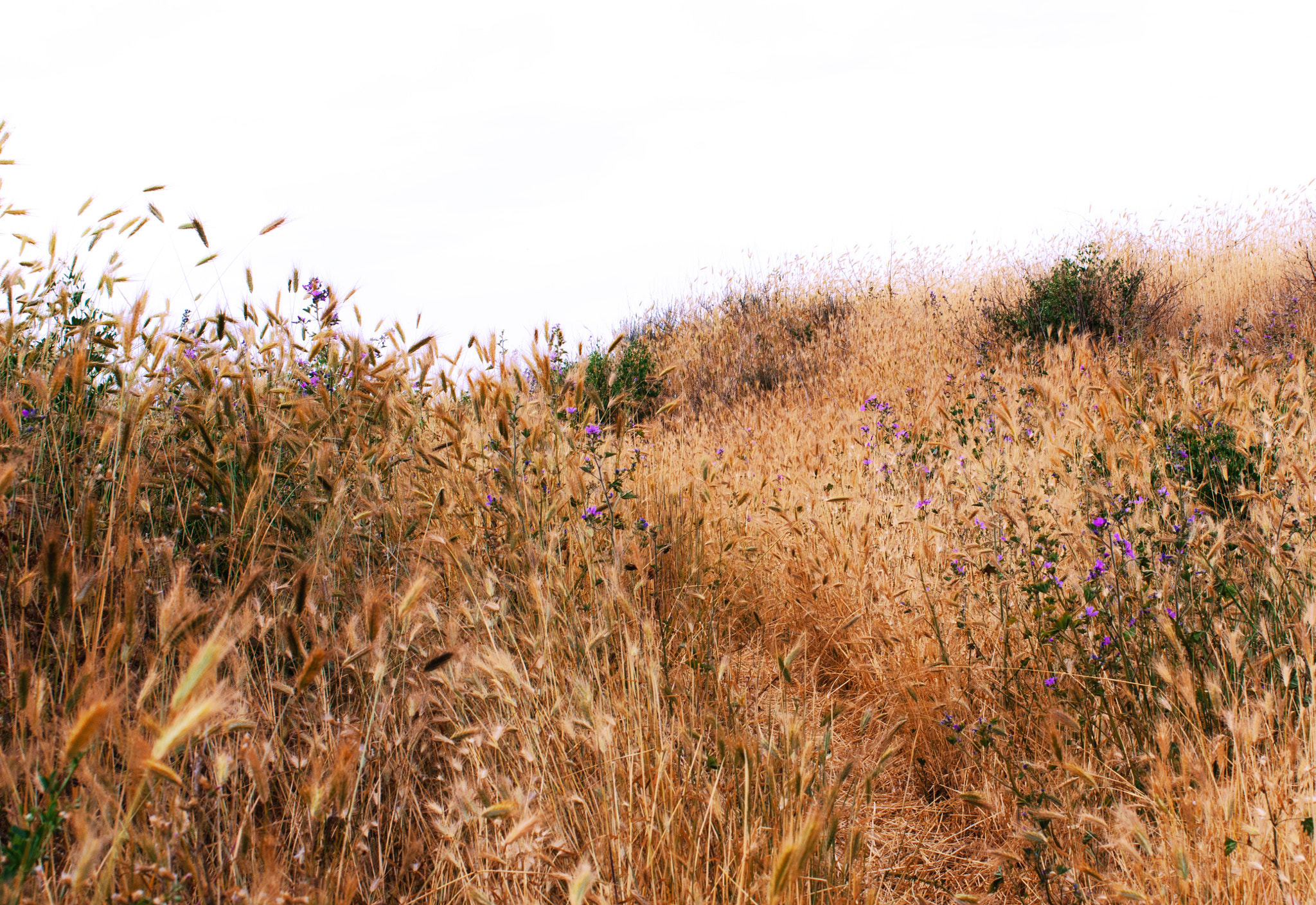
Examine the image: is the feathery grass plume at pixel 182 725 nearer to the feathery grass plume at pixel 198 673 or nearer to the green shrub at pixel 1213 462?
the feathery grass plume at pixel 198 673

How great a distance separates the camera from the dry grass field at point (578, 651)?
1.50 meters

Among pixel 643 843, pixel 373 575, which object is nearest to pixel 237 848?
pixel 643 843

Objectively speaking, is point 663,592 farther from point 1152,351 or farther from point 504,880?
point 1152,351

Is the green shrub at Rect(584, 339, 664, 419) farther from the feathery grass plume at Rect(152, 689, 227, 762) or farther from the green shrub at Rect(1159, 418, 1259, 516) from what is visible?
the feathery grass plume at Rect(152, 689, 227, 762)

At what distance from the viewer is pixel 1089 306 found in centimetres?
841

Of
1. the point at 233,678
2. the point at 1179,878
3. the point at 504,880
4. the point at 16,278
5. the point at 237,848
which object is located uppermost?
the point at 16,278

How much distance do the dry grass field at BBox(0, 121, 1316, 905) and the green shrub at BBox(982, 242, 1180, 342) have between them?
4.61m

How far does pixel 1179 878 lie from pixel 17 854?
6.66 feet

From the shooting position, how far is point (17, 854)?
1.03 meters

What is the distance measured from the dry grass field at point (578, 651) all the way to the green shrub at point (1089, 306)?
182 inches

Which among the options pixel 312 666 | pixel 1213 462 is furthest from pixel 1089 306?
pixel 312 666

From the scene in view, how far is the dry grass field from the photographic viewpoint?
4.93 feet

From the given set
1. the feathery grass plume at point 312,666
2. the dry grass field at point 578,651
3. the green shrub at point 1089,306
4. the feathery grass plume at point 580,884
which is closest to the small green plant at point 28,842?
the dry grass field at point 578,651

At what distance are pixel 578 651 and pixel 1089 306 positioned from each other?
27.1 feet
